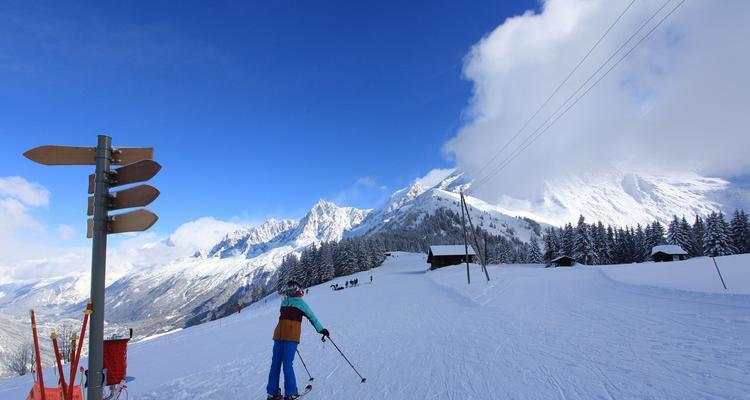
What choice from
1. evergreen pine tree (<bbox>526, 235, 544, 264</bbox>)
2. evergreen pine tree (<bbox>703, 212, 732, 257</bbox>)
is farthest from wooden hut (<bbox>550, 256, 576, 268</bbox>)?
evergreen pine tree (<bbox>703, 212, 732, 257</bbox>)

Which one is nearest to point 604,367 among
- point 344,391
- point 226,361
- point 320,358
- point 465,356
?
point 465,356

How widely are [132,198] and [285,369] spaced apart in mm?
3988

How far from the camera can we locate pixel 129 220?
12.2 feet

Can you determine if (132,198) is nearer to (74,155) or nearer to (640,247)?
(74,155)

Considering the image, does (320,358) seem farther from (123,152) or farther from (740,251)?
(740,251)

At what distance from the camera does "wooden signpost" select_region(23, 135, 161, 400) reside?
3527 mm

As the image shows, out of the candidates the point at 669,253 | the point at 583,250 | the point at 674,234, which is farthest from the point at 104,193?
the point at 674,234

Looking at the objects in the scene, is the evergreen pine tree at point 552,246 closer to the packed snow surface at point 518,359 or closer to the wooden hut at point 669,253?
the wooden hut at point 669,253

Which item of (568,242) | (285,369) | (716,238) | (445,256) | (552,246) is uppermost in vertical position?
(285,369)

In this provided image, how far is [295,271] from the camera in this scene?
8269 cm

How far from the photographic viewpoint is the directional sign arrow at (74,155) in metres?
3.77

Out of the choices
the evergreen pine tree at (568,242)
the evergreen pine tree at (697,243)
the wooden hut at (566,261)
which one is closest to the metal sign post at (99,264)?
the wooden hut at (566,261)

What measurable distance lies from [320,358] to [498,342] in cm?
495

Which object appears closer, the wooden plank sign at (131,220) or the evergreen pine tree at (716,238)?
the wooden plank sign at (131,220)
